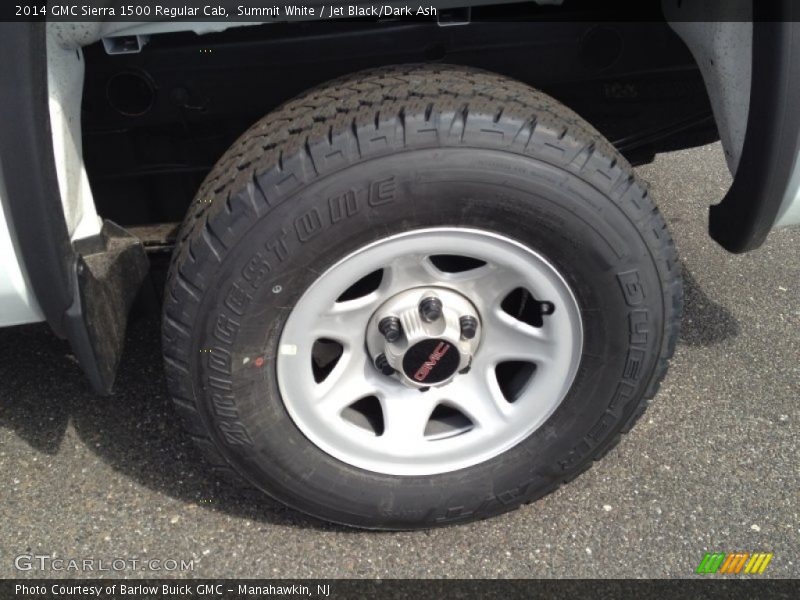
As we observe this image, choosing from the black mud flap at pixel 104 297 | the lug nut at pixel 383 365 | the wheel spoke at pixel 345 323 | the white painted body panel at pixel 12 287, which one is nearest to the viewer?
the white painted body panel at pixel 12 287

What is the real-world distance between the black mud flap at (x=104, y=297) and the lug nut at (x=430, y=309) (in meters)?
0.74

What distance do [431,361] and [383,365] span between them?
0.13m

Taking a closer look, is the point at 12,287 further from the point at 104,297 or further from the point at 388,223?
the point at 388,223

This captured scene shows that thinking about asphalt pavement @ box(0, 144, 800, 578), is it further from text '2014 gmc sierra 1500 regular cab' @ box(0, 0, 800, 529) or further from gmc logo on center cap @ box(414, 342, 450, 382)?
gmc logo on center cap @ box(414, 342, 450, 382)

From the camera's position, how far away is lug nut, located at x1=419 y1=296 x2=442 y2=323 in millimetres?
1782

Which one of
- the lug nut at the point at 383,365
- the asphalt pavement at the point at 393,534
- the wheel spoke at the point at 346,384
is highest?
the lug nut at the point at 383,365

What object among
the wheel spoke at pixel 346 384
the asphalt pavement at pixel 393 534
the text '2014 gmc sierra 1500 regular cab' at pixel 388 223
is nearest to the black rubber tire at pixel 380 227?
the text '2014 gmc sierra 1500 regular cab' at pixel 388 223

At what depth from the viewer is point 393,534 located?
2.01 metres

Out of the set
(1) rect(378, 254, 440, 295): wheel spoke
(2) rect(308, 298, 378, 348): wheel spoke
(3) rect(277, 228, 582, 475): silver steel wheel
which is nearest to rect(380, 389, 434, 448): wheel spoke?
(3) rect(277, 228, 582, 475): silver steel wheel

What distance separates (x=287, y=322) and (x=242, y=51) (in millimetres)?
725

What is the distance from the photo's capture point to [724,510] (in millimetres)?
2055

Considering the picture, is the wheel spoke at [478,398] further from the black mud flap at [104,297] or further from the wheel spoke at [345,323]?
the black mud flap at [104,297]

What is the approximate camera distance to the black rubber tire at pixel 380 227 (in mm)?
1565

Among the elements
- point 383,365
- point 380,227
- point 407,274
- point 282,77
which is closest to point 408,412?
point 383,365
